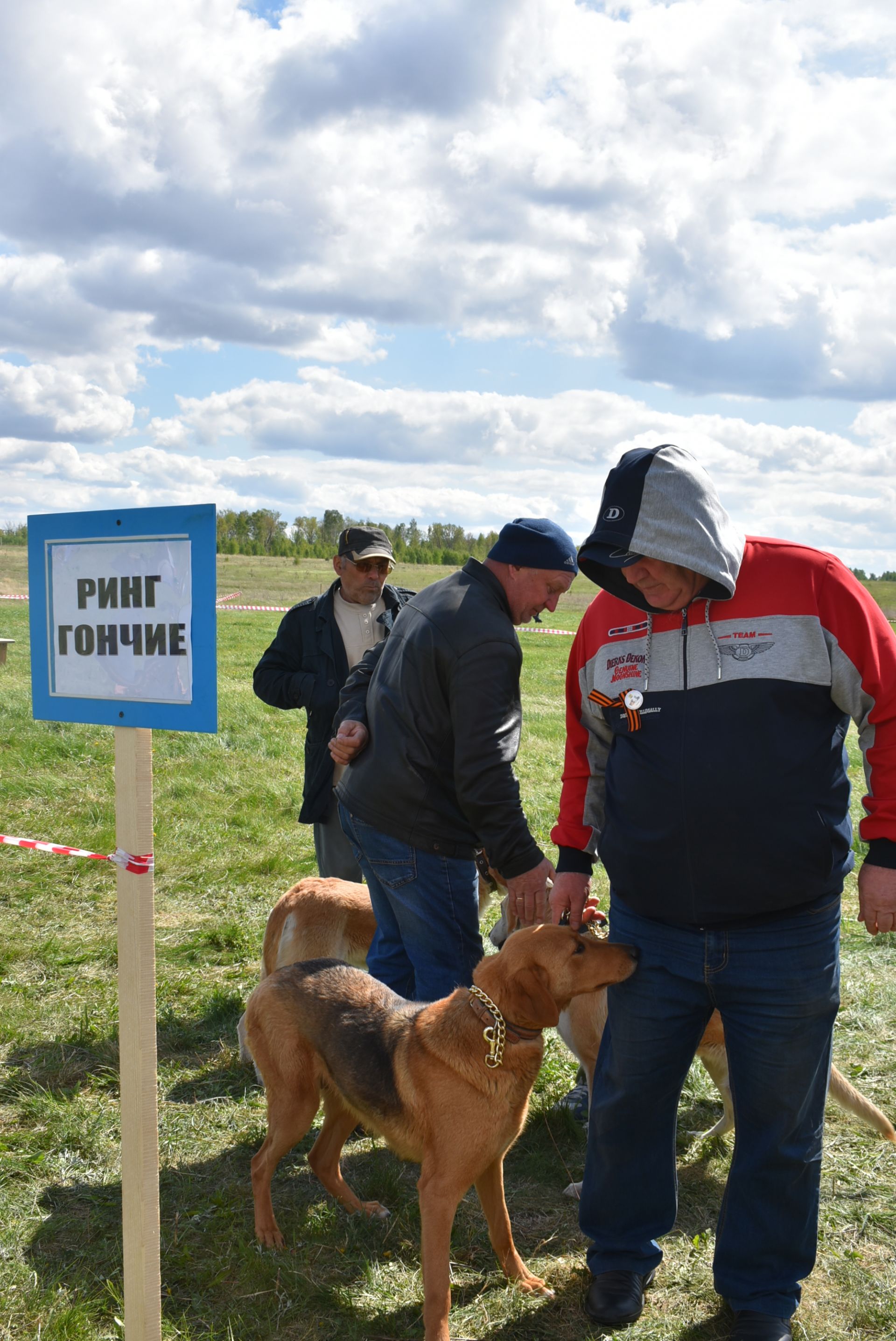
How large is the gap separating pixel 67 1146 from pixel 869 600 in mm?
3706

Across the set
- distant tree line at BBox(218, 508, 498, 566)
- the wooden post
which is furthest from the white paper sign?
distant tree line at BBox(218, 508, 498, 566)

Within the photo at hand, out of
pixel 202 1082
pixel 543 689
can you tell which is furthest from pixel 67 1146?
pixel 543 689

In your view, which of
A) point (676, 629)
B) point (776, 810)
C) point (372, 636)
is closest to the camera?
point (776, 810)

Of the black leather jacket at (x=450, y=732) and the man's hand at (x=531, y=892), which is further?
the man's hand at (x=531, y=892)

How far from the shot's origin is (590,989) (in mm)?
3027

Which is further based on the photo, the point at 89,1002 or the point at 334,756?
the point at 89,1002

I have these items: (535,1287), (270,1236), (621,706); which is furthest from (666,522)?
(270,1236)

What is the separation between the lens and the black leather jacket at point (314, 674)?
5.39 m

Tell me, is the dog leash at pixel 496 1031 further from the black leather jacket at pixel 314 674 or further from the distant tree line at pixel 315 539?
the distant tree line at pixel 315 539

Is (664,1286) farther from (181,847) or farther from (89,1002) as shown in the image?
(181,847)

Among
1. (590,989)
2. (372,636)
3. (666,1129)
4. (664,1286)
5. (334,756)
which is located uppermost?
(372,636)

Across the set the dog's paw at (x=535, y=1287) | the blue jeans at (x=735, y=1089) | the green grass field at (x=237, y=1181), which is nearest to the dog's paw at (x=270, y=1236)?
the green grass field at (x=237, y=1181)

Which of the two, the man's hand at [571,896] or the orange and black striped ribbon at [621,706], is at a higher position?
the orange and black striped ribbon at [621,706]

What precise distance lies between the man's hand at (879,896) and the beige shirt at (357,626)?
329 centimetres
